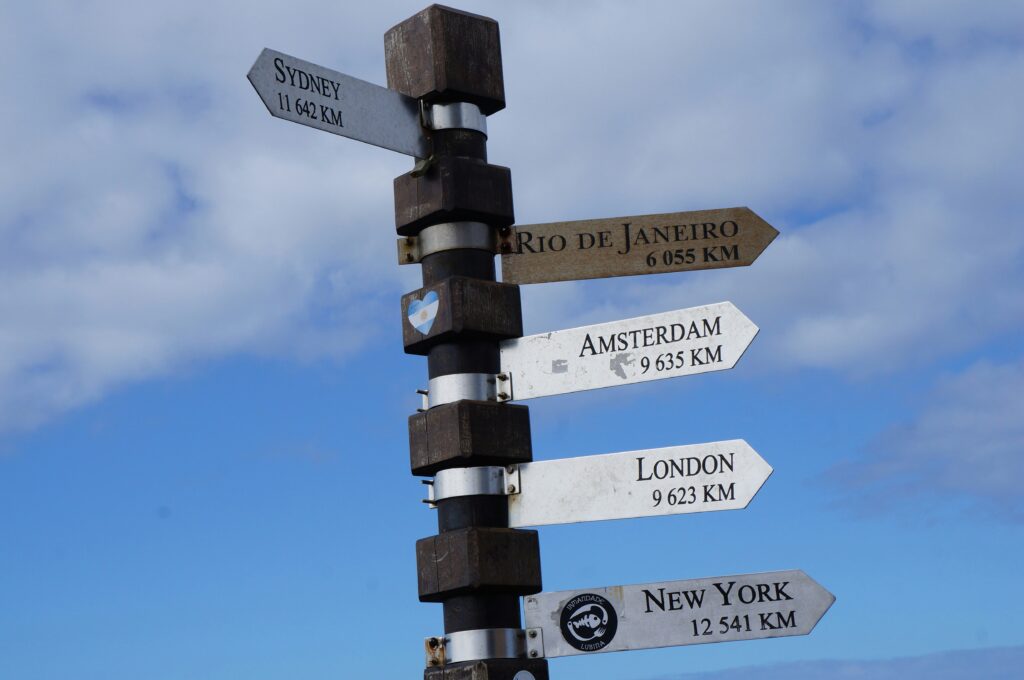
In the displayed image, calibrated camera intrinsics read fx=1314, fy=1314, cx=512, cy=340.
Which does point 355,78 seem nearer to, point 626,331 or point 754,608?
point 626,331

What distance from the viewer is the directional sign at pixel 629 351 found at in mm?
5395

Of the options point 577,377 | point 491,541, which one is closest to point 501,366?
point 577,377

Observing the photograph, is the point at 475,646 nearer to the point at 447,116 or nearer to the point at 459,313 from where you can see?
the point at 459,313

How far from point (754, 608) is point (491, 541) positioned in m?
1.10

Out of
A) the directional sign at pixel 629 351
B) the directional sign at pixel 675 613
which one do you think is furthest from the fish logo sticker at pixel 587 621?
the directional sign at pixel 629 351

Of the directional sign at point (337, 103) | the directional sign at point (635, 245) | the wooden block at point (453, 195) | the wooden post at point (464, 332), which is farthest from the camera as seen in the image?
the directional sign at point (635, 245)

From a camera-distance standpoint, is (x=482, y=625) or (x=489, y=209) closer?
(x=482, y=625)

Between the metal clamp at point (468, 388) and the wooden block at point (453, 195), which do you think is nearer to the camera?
the metal clamp at point (468, 388)

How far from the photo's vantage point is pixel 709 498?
5281mm

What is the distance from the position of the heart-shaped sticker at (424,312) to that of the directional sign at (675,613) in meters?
1.23

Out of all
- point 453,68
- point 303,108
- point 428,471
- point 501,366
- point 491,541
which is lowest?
point 491,541

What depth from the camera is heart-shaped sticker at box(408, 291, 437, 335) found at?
5.61m

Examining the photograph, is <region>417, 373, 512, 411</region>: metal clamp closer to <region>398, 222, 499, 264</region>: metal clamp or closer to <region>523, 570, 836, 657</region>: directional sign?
<region>398, 222, 499, 264</region>: metal clamp

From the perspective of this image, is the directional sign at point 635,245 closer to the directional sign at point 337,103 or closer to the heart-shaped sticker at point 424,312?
the heart-shaped sticker at point 424,312
